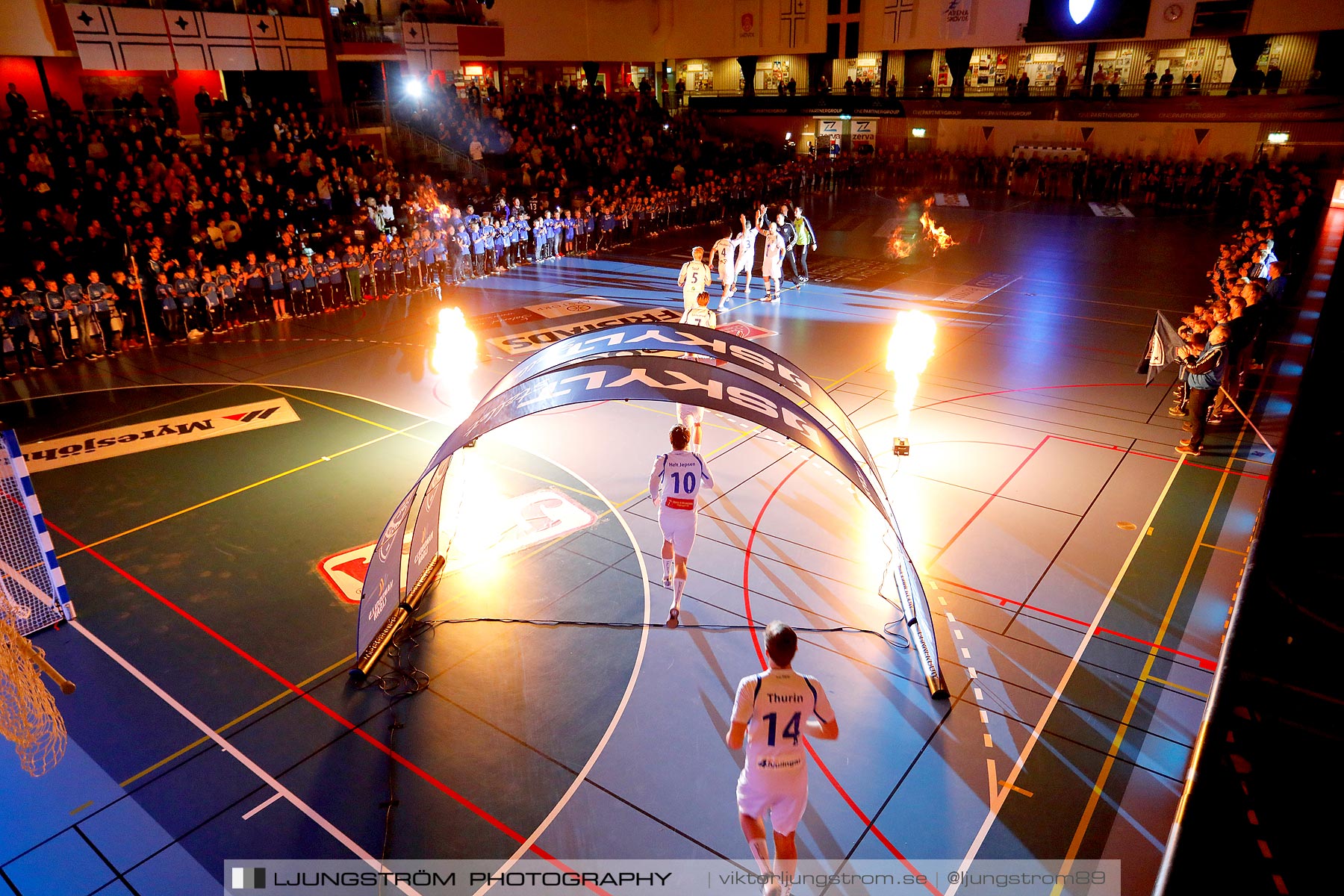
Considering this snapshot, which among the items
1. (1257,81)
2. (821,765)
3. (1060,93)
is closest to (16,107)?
(821,765)

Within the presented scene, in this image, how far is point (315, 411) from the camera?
46.2 ft

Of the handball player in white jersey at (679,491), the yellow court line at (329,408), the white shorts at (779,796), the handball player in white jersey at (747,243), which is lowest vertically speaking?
the yellow court line at (329,408)

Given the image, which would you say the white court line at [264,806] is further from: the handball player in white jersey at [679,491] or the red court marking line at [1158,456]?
the red court marking line at [1158,456]

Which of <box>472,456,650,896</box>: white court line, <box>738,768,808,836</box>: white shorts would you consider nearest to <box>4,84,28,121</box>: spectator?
<box>472,456,650,896</box>: white court line

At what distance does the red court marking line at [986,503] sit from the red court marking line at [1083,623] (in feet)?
1.94

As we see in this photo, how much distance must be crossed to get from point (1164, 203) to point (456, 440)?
1520 inches

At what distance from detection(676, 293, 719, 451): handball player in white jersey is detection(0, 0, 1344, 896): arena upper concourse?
111 mm

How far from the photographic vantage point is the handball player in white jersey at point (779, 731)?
16.3 feet

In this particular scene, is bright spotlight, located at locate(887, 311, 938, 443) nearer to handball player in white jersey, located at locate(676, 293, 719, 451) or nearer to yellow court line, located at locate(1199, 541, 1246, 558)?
handball player in white jersey, located at locate(676, 293, 719, 451)

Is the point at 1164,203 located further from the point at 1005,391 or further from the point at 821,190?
the point at 1005,391

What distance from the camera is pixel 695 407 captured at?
34.9ft

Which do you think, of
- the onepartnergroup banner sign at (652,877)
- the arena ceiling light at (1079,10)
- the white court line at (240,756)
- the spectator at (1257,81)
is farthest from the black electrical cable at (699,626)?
the arena ceiling light at (1079,10)

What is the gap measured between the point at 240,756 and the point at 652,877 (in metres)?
3.64

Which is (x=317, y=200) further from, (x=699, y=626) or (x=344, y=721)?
(x=699, y=626)
